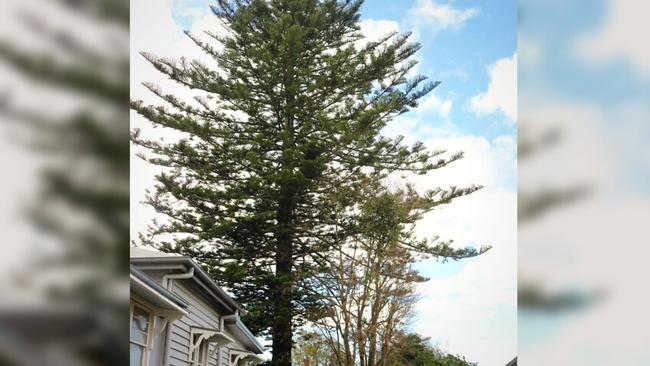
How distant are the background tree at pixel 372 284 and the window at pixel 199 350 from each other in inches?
83.4

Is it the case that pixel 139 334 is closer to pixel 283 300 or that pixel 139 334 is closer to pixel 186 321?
pixel 186 321

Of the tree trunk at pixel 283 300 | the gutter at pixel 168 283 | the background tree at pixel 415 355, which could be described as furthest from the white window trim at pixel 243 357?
the gutter at pixel 168 283

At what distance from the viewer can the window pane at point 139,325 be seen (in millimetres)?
5863

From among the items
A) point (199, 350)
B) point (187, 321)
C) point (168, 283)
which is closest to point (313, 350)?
point (199, 350)

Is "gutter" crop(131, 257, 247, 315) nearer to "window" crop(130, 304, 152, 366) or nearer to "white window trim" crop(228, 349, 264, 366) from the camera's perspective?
"window" crop(130, 304, 152, 366)

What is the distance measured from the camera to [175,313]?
6320mm

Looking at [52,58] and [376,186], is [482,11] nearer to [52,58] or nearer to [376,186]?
[376,186]

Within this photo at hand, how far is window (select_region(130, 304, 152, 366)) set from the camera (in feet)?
19.2

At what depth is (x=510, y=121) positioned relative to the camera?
15.0 metres

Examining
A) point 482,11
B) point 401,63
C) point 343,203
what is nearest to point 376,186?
point 343,203

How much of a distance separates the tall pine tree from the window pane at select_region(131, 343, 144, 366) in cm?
635

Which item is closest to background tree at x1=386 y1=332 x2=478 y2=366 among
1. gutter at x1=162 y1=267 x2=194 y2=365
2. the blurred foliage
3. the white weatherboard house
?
the white weatherboard house

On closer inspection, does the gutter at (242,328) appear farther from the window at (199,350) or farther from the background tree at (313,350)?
the background tree at (313,350)

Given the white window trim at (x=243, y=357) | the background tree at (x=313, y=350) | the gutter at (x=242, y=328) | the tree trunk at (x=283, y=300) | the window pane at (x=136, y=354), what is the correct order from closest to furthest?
1. the window pane at (x=136, y=354)
2. the gutter at (x=242, y=328)
3. the background tree at (x=313, y=350)
4. the white window trim at (x=243, y=357)
5. the tree trunk at (x=283, y=300)
